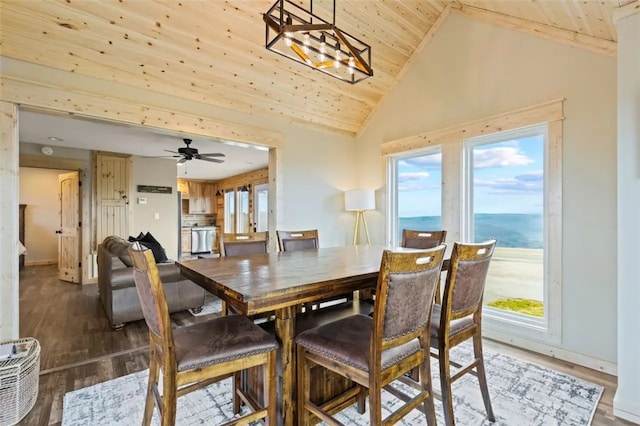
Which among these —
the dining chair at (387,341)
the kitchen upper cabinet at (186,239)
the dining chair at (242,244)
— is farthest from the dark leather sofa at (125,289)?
the kitchen upper cabinet at (186,239)

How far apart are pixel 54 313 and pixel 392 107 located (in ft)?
16.8

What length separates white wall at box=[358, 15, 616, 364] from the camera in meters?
2.45

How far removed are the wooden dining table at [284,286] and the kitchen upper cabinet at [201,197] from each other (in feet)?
27.6

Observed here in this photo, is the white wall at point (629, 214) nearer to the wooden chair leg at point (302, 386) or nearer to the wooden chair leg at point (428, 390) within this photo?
the wooden chair leg at point (428, 390)

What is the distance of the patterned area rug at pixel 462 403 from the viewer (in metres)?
1.82

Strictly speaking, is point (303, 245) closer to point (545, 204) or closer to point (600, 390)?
point (545, 204)

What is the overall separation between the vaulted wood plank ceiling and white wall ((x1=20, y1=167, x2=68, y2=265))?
22.1 feet

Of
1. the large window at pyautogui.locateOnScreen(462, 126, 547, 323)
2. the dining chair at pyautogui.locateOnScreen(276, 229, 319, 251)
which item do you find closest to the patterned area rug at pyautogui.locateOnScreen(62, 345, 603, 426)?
the large window at pyautogui.locateOnScreen(462, 126, 547, 323)

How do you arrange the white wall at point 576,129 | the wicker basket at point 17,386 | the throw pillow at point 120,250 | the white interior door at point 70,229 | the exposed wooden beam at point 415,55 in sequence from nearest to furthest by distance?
the wicker basket at point 17,386, the white wall at point 576,129, the throw pillow at point 120,250, the exposed wooden beam at point 415,55, the white interior door at point 70,229

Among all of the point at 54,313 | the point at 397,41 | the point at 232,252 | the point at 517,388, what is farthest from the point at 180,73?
the point at 517,388

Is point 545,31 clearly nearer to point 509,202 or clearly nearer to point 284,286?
point 509,202

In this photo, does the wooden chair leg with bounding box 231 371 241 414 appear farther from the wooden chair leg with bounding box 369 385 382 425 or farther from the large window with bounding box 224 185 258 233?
the large window with bounding box 224 185 258 233

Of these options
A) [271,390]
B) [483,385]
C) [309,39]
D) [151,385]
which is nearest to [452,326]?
[483,385]

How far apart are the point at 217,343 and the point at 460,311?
1.27 meters
